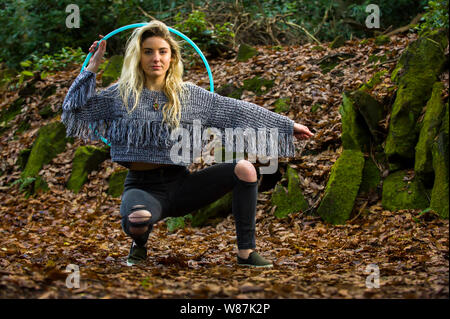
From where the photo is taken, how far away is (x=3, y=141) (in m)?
8.79

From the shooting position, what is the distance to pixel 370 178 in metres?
5.13

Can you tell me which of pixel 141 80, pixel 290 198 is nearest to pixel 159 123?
pixel 141 80

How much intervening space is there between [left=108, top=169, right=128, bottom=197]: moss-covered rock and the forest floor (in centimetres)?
12

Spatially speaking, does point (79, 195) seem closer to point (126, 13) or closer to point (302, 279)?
point (302, 279)

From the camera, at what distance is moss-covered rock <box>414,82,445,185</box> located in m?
4.44

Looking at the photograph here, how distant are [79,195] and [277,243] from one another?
139 inches

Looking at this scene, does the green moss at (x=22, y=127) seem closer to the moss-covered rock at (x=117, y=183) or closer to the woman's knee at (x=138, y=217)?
the moss-covered rock at (x=117, y=183)

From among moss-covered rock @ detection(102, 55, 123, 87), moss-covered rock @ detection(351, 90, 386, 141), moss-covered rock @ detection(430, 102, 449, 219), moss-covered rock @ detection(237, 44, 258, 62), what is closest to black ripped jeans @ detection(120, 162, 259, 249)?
moss-covered rock @ detection(430, 102, 449, 219)

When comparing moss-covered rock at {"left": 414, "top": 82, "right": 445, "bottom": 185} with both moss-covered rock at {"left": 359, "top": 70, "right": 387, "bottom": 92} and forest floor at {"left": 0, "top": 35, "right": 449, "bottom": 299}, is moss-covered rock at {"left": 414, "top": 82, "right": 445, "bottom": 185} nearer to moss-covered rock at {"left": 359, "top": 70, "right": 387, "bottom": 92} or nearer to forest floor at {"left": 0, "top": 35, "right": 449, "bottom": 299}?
forest floor at {"left": 0, "top": 35, "right": 449, "bottom": 299}

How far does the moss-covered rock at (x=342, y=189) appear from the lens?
4.91m

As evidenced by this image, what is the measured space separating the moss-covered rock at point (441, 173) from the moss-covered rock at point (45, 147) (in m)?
5.77

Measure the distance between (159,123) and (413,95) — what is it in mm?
2822

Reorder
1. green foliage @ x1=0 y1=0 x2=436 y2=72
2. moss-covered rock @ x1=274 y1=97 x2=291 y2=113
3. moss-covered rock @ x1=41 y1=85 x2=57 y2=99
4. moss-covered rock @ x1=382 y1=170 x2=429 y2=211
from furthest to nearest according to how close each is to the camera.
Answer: green foliage @ x1=0 y1=0 x2=436 y2=72 → moss-covered rock @ x1=41 y1=85 x2=57 y2=99 → moss-covered rock @ x1=274 y1=97 x2=291 y2=113 → moss-covered rock @ x1=382 y1=170 x2=429 y2=211

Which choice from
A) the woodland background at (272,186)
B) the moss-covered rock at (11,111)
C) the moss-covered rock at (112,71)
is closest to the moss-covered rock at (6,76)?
the woodland background at (272,186)
